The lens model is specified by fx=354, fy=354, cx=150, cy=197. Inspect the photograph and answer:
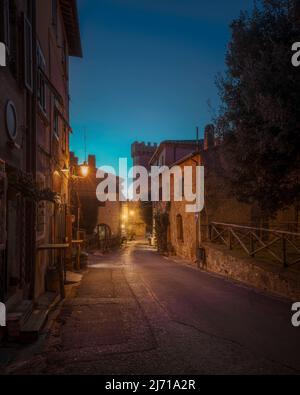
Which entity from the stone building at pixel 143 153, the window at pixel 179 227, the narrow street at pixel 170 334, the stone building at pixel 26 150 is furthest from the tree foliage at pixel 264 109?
the stone building at pixel 143 153

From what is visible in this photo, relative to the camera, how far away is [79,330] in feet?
21.8

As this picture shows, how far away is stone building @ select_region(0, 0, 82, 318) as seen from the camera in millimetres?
6328

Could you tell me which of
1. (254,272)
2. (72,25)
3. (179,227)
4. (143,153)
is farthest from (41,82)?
(143,153)

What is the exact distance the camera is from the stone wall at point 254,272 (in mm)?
9234

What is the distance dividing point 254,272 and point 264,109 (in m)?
Result: 5.46

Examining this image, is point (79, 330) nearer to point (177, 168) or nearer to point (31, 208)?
point (31, 208)

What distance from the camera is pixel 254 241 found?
16109 mm

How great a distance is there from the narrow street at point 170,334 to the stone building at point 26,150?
53.1 inches

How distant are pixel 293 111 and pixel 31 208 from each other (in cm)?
625

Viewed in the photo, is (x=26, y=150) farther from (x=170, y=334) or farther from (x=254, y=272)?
(x=254, y=272)

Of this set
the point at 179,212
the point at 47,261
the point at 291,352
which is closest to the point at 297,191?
the point at 291,352

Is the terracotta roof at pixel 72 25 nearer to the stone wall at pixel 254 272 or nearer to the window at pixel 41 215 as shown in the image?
the window at pixel 41 215

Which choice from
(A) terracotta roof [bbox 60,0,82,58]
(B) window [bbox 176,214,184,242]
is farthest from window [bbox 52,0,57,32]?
(B) window [bbox 176,214,184,242]

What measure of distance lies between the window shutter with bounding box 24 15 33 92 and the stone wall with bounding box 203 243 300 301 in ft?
26.1
